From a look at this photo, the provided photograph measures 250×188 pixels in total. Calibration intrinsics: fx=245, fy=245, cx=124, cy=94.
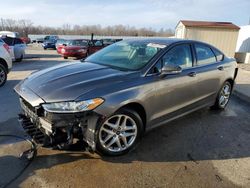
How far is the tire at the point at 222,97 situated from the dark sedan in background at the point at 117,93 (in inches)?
A: 27.1

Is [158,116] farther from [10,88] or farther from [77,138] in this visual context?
[10,88]

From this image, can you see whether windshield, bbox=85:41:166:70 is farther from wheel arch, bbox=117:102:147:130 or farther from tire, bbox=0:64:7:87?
tire, bbox=0:64:7:87

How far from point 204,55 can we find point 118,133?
2524mm

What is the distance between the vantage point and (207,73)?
15.2 ft

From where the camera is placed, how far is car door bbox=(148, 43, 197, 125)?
367 cm

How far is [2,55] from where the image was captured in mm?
7480

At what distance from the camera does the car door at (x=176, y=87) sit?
12.1ft

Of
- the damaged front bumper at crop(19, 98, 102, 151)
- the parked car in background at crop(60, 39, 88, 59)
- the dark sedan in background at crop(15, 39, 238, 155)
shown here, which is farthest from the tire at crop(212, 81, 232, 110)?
the parked car in background at crop(60, 39, 88, 59)

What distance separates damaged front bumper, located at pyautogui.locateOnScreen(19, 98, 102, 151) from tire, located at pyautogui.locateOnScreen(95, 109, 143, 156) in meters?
0.11

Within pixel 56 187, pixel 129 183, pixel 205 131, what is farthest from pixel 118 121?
pixel 205 131

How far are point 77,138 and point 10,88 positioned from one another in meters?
5.04

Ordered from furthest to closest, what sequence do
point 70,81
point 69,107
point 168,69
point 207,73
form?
point 207,73
point 168,69
point 70,81
point 69,107

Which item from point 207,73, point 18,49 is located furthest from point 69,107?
point 18,49

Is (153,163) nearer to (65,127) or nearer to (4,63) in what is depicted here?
(65,127)
